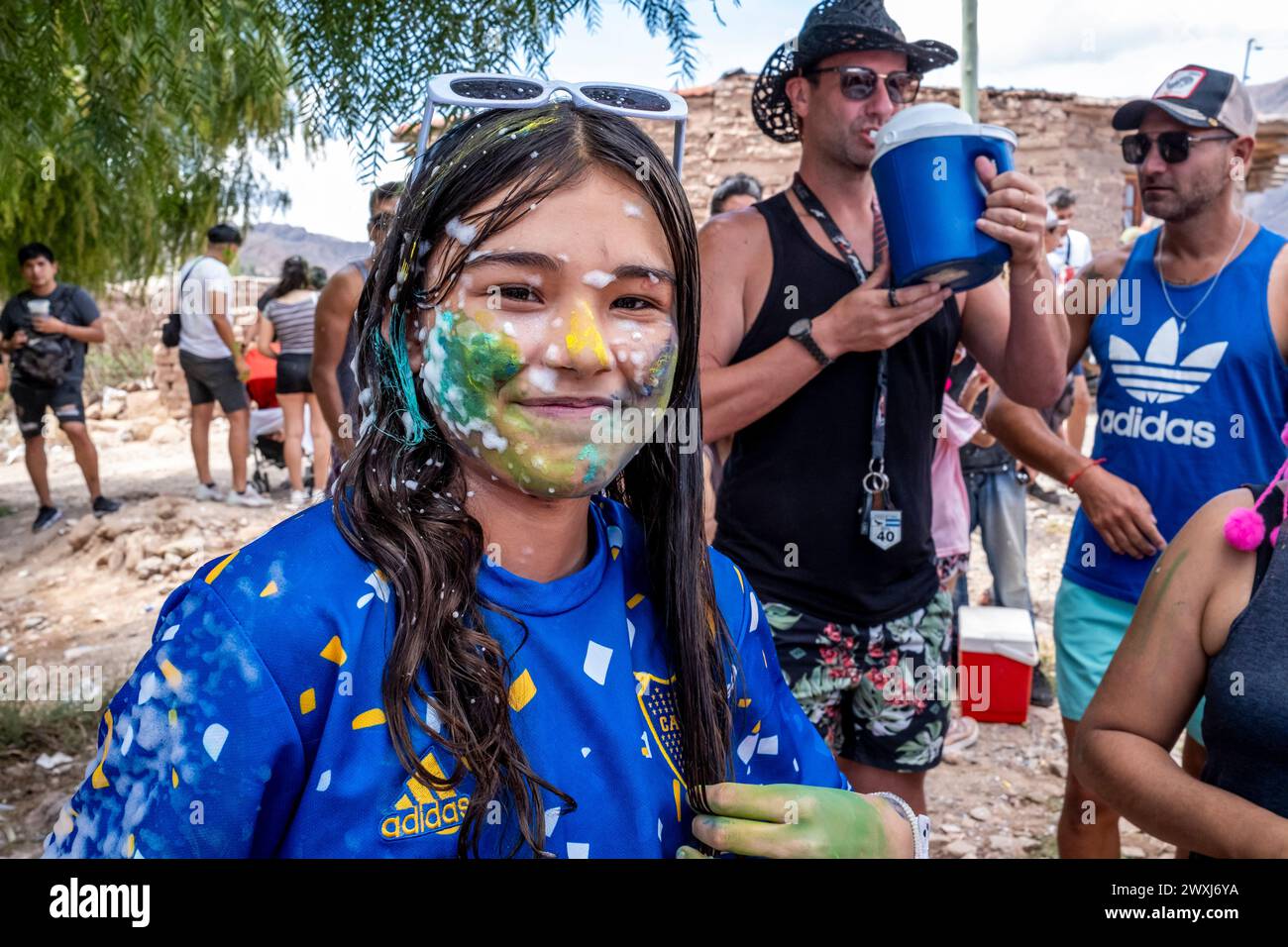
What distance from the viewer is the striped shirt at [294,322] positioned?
24.8ft

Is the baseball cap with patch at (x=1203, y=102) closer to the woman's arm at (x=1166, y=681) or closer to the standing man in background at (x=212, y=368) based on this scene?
the woman's arm at (x=1166, y=681)

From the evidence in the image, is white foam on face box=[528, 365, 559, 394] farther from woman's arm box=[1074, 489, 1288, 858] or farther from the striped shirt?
the striped shirt

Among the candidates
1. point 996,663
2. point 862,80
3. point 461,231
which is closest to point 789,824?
point 461,231

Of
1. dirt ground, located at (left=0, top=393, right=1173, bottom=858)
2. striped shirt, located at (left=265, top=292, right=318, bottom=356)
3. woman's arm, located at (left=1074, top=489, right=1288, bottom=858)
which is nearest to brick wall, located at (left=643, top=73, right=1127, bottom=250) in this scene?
dirt ground, located at (left=0, top=393, right=1173, bottom=858)

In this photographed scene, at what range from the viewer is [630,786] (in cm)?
112

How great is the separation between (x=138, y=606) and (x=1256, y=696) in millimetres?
6139

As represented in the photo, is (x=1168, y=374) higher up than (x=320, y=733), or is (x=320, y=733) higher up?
(x=1168, y=374)

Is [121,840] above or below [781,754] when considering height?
above

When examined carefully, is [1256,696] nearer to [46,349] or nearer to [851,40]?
[851,40]

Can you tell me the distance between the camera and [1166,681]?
1.67 metres

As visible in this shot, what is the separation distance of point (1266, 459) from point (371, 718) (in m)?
2.46

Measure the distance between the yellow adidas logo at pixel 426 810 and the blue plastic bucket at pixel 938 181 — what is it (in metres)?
1.54

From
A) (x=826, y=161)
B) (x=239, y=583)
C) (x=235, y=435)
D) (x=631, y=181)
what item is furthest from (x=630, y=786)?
(x=235, y=435)
